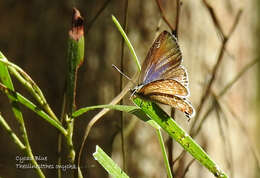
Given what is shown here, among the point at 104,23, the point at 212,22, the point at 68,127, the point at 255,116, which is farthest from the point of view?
the point at 255,116

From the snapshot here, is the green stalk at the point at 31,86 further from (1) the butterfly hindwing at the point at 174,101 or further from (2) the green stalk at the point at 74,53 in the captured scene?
(1) the butterfly hindwing at the point at 174,101

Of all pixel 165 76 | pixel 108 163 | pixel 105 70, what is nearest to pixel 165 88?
pixel 165 76

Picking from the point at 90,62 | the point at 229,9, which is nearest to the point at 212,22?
the point at 229,9

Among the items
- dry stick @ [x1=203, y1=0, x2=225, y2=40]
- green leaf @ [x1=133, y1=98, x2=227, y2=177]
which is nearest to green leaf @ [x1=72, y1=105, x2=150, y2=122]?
green leaf @ [x1=133, y1=98, x2=227, y2=177]

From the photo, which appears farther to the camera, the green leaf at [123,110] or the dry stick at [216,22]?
the dry stick at [216,22]

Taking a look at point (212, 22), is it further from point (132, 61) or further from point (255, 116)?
point (255, 116)

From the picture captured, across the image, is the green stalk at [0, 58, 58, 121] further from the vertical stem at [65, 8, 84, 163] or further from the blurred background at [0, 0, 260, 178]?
the blurred background at [0, 0, 260, 178]

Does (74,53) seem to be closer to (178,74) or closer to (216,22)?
(178,74)

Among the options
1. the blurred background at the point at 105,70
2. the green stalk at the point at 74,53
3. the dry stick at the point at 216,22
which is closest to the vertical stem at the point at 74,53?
the green stalk at the point at 74,53
